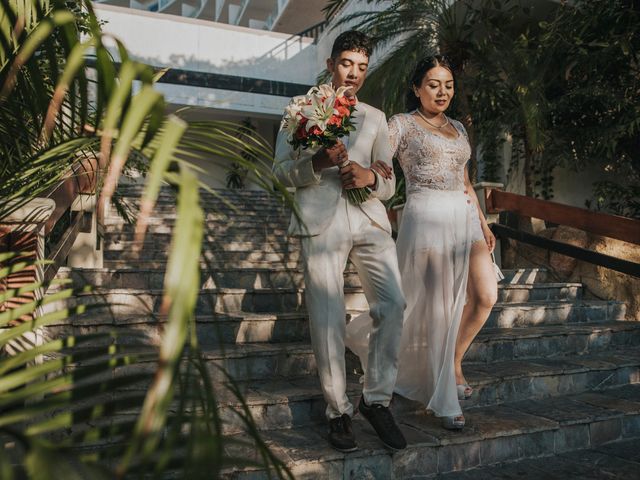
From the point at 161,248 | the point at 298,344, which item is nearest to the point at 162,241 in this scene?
the point at 161,248

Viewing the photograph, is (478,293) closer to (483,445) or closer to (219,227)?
(483,445)

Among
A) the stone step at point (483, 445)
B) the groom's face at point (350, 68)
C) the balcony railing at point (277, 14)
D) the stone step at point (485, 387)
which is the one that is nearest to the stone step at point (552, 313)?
the stone step at point (485, 387)

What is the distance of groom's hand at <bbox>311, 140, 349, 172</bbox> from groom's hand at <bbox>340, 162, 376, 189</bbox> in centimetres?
6

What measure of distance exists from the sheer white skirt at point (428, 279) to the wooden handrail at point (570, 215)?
2.19 m

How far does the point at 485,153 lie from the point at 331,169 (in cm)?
771

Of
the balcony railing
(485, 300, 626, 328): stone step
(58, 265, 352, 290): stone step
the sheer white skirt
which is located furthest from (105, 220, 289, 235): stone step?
the balcony railing

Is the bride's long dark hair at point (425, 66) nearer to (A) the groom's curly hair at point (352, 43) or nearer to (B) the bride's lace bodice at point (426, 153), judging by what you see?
(B) the bride's lace bodice at point (426, 153)

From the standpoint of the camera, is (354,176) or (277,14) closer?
(354,176)

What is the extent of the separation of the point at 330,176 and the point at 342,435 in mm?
1259

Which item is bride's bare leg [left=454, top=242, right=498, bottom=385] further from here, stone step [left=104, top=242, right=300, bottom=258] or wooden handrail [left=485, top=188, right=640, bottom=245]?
stone step [left=104, top=242, right=300, bottom=258]

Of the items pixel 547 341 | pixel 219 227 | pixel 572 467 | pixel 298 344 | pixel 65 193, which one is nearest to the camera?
pixel 572 467

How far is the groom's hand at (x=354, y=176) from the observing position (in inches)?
113

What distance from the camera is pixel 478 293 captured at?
3.50 m

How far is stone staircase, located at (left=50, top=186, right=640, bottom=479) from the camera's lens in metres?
2.96
